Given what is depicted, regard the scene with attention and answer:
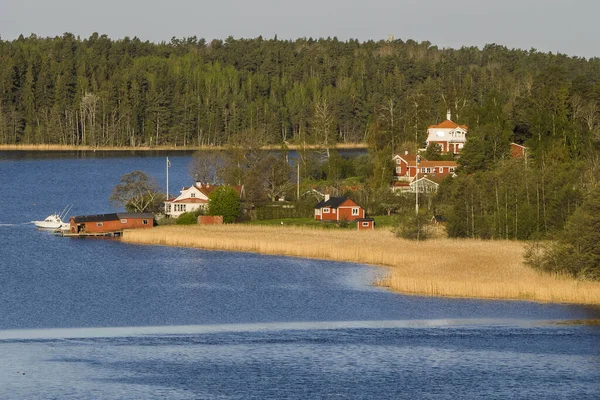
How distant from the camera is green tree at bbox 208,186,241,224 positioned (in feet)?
269

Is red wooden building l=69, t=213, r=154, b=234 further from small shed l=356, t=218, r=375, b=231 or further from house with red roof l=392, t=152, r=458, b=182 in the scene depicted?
house with red roof l=392, t=152, r=458, b=182

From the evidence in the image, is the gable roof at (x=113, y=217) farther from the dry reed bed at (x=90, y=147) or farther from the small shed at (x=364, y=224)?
the dry reed bed at (x=90, y=147)

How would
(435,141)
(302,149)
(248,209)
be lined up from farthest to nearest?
(435,141), (302,149), (248,209)

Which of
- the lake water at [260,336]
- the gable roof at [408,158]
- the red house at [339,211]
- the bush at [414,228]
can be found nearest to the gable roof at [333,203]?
the red house at [339,211]

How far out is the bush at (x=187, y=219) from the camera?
82.1 meters

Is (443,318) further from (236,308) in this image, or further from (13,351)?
(13,351)

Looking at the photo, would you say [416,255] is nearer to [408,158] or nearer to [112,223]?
[112,223]

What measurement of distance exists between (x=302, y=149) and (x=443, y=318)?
6026 centimetres

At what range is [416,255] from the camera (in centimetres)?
6344

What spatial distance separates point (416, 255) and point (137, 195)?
29.4m

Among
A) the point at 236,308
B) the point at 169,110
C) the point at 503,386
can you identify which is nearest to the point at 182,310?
the point at 236,308

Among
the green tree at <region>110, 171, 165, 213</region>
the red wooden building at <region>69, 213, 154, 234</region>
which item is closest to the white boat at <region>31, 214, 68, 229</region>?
the red wooden building at <region>69, 213, 154, 234</region>

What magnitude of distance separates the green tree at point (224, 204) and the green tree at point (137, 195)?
6221 mm

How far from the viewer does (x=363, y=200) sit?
89.1 metres
